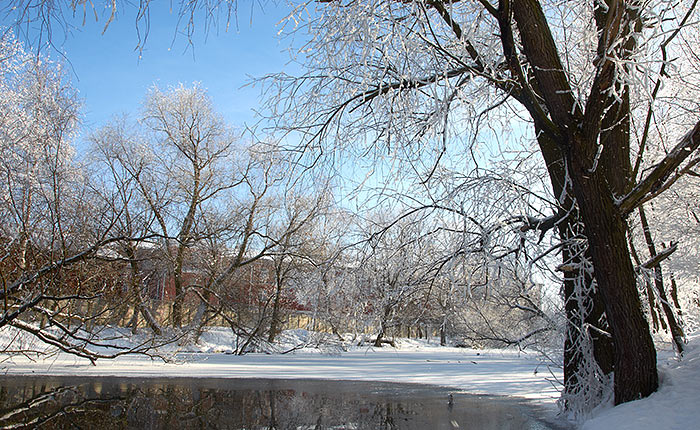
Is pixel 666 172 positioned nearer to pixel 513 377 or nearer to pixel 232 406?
pixel 232 406

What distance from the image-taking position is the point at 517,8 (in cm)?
391

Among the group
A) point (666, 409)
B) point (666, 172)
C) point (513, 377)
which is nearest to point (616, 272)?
point (666, 172)

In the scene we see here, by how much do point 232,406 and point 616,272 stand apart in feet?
13.7

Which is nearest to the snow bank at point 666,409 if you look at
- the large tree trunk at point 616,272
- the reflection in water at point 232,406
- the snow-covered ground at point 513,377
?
the snow-covered ground at point 513,377

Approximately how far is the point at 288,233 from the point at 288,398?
11.8 m

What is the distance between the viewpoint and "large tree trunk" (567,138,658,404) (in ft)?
12.0

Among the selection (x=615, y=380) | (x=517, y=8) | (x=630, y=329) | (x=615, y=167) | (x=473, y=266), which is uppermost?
(x=517, y=8)

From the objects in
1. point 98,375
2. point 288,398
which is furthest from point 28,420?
point 98,375

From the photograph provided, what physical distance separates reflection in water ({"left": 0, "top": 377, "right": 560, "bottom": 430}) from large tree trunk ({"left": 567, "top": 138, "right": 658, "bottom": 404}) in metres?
1.47

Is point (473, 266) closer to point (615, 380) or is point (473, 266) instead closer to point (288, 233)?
point (615, 380)

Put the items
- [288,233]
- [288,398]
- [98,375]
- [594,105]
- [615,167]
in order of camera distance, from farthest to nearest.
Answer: [288,233] < [98,375] < [288,398] < [615,167] < [594,105]

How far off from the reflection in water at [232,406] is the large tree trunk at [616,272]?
1.47 metres

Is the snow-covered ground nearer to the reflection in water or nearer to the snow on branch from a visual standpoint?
the reflection in water

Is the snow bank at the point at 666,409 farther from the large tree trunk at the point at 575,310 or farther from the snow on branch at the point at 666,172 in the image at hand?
the snow on branch at the point at 666,172
